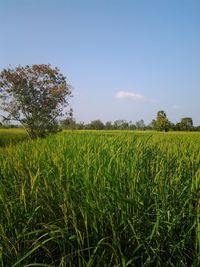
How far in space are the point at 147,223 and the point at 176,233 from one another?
0.57ft

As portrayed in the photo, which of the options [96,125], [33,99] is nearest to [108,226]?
[33,99]

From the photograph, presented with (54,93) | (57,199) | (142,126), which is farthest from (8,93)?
(142,126)

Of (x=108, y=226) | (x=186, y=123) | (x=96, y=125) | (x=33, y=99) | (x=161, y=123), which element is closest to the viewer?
(x=108, y=226)

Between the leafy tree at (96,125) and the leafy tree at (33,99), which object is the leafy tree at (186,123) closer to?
the leafy tree at (96,125)

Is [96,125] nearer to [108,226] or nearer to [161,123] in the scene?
[161,123]

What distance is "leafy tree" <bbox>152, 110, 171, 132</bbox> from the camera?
6662 centimetres

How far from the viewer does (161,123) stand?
219 feet

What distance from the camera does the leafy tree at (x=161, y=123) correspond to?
66625 millimetres

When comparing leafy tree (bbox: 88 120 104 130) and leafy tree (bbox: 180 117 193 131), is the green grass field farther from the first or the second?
leafy tree (bbox: 88 120 104 130)

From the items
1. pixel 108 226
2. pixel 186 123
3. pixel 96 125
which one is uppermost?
pixel 186 123

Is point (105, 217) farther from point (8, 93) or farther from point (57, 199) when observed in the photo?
point (8, 93)

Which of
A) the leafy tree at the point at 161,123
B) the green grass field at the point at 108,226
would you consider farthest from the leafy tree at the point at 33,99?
the leafy tree at the point at 161,123

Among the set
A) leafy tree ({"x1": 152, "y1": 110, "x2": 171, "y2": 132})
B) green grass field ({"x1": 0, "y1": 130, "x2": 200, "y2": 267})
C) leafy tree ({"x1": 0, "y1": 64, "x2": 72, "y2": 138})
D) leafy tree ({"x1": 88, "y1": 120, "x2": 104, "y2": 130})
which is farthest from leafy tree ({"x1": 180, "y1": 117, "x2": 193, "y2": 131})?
green grass field ({"x1": 0, "y1": 130, "x2": 200, "y2": 267})

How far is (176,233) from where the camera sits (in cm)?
172
